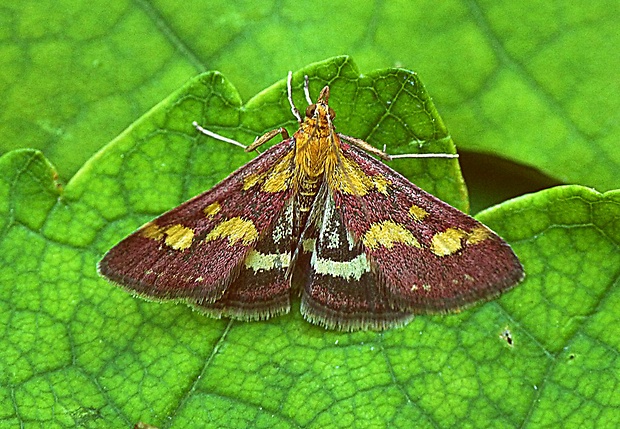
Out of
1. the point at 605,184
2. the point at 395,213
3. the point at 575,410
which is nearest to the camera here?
the point at 575,410

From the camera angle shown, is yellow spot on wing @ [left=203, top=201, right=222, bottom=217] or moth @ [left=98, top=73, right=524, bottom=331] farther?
yellow spot on wing @ [left=203, top=201, right=222, bottom=217]

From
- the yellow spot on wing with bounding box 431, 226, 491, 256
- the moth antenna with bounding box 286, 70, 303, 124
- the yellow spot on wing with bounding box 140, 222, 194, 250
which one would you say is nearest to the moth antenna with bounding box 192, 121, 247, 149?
the moth antenna with bounding box 286, 70, 303, 124

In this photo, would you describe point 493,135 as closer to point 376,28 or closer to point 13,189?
point 376,28

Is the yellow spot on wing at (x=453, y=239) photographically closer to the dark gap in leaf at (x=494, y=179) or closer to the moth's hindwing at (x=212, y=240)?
the dark gap in leaf at (x=494, y=179)

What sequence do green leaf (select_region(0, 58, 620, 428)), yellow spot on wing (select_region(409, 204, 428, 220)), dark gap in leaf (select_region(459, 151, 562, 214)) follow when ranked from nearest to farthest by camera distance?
green leaf (select_region(0, 58, 620, 428)) < yellow spot on wing (select_region(409, 204, 428, 220)) < dark gap in leaf (select_region(459, 151, 562, 214))

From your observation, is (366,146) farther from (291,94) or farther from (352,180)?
(291,94)

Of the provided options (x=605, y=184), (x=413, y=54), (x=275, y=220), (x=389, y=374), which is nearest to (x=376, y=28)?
(x=413, y=54)

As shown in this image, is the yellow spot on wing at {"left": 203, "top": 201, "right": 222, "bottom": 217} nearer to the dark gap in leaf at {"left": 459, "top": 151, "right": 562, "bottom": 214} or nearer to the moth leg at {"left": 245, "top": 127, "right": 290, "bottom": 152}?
the moth leg at {"left": 245, "top": 127, "right": 290, "bottom": 152}
